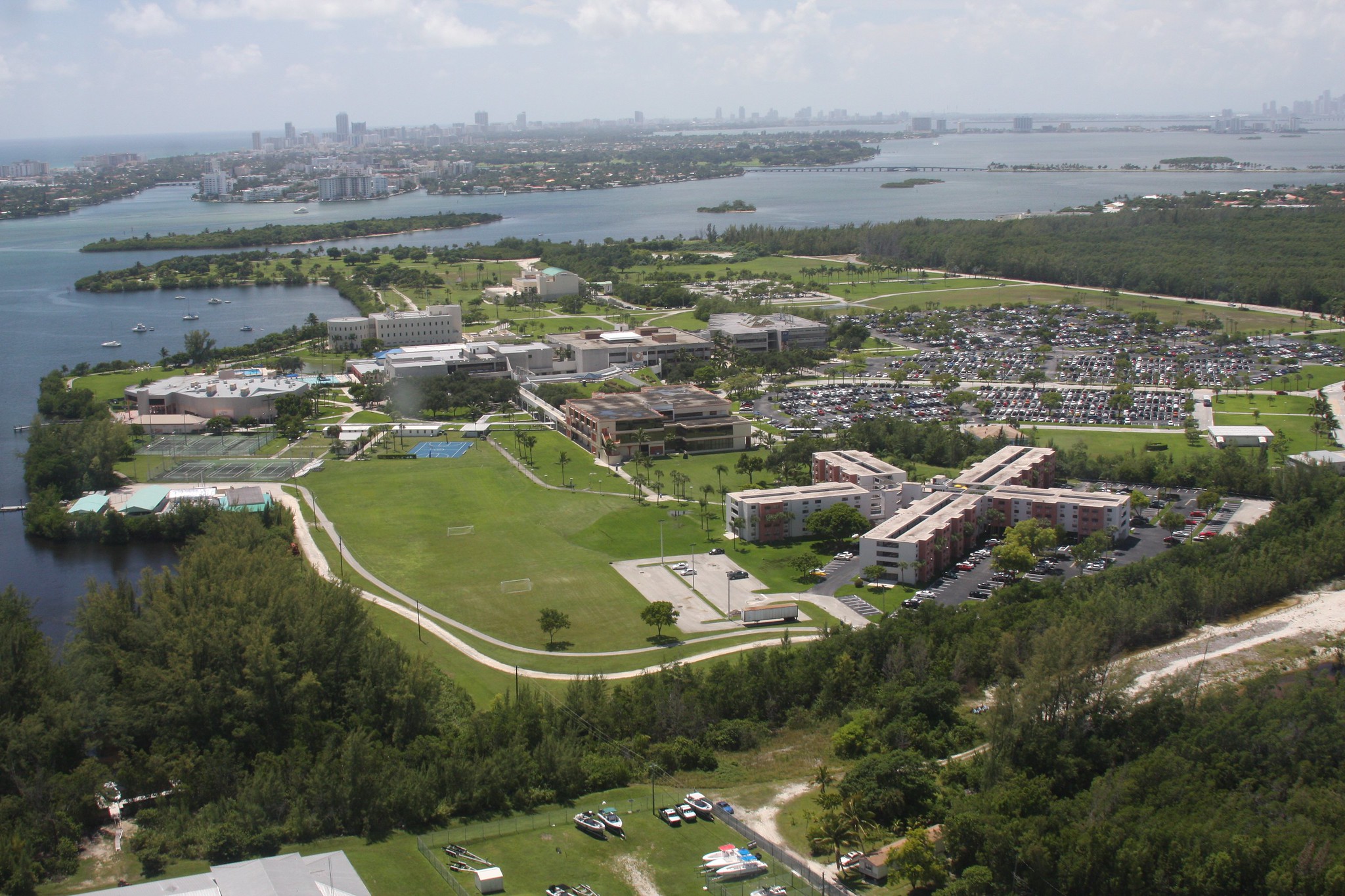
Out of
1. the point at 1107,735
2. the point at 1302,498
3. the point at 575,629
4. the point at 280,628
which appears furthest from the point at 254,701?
the point at 1302,498

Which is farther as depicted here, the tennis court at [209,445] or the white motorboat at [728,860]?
the tennis court at [209,445]

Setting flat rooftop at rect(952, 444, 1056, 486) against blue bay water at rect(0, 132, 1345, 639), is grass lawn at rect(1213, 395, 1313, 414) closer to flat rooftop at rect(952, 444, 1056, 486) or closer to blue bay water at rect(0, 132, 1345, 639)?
flat rooftop at rect(952, 444, 1056, 486)

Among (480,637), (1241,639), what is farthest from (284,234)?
(1241,639)

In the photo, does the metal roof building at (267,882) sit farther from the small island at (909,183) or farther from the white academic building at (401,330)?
the small island at (909,183)

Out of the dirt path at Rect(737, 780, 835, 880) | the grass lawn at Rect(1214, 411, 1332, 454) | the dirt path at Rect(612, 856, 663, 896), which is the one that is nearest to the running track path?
the dirt path at Rect(737, 780, 835, 880)

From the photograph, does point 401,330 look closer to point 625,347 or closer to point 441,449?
point 625,347

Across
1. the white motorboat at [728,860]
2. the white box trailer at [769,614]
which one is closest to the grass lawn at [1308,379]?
the white box trailer at [769,614]

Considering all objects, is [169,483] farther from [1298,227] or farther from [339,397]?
[1298,227]
